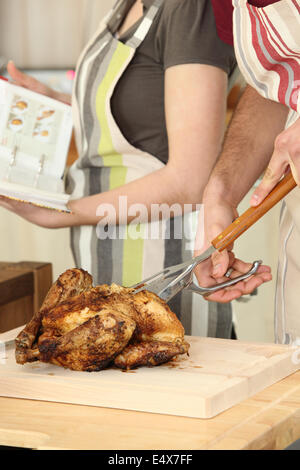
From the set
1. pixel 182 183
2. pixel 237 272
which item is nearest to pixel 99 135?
pixel 182 183

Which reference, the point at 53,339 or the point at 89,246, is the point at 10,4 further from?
the point at 53,339

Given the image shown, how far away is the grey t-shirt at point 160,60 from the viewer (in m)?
1.20

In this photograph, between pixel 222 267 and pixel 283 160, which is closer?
pixel 283 160

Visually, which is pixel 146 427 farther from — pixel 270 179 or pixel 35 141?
pixel 35 141

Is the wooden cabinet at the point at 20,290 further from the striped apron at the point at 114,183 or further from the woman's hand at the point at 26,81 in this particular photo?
the woman's hand at the point at 26,81

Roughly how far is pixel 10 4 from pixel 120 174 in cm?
170

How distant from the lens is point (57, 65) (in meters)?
2.75

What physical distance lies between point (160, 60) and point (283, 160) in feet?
1.56

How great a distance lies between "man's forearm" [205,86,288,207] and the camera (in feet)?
3.82

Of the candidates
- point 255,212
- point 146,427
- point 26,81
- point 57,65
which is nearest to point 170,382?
point 146,427

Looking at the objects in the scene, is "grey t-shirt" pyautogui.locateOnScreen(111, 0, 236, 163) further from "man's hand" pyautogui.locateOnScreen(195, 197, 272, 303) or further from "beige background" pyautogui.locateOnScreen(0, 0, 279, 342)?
"beige background" pyautogui.locateOnScreen(0, 0, 279, 342)

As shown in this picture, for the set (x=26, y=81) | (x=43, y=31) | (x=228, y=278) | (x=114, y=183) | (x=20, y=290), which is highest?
(x=43, y=31)

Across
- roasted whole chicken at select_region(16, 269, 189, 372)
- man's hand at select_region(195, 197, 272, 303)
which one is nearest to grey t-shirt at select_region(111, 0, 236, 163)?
man's hand at select_region(195, 197, 272, 303)

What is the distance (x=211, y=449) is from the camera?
24.2 inches
